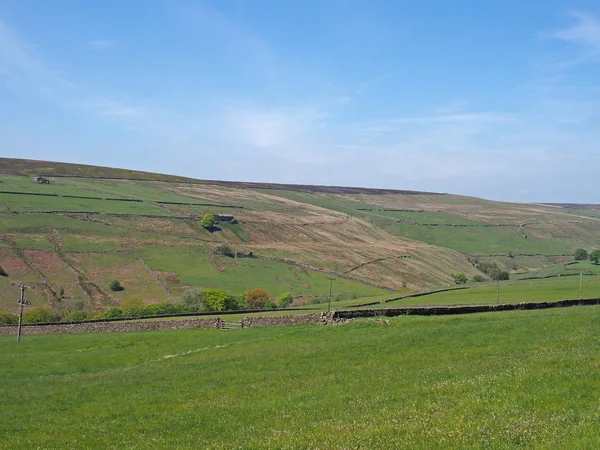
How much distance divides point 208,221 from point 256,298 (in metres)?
60.3

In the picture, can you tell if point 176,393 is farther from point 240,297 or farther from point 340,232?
point 340,232

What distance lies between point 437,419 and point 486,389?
268 centimetres

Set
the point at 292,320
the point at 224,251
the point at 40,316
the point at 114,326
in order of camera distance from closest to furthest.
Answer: the point at 292,320, the point at 114,326, the point at 40,316, the point at 224,251

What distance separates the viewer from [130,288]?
105312 millimetres

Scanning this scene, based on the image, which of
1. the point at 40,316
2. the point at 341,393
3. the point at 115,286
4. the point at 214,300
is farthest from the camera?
the point at 115,286

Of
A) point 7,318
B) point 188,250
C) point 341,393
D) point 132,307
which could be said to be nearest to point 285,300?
point 132,307

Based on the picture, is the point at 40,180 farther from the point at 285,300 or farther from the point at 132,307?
the point at 285,300

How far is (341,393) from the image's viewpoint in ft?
65.6

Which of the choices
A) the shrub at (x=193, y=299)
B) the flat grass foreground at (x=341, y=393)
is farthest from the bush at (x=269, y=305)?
the flat grass foreground at (x=341, y=393)

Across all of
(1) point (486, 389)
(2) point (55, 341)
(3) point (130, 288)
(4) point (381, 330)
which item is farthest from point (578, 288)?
(3) point (130, 288)

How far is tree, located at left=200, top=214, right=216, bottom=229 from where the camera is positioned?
153 m

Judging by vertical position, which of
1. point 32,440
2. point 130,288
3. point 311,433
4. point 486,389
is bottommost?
point 130,288

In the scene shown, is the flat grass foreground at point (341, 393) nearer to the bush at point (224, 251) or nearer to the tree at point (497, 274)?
the bush at point (224, 251)

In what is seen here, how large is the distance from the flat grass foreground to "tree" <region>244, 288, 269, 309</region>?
175 feet
